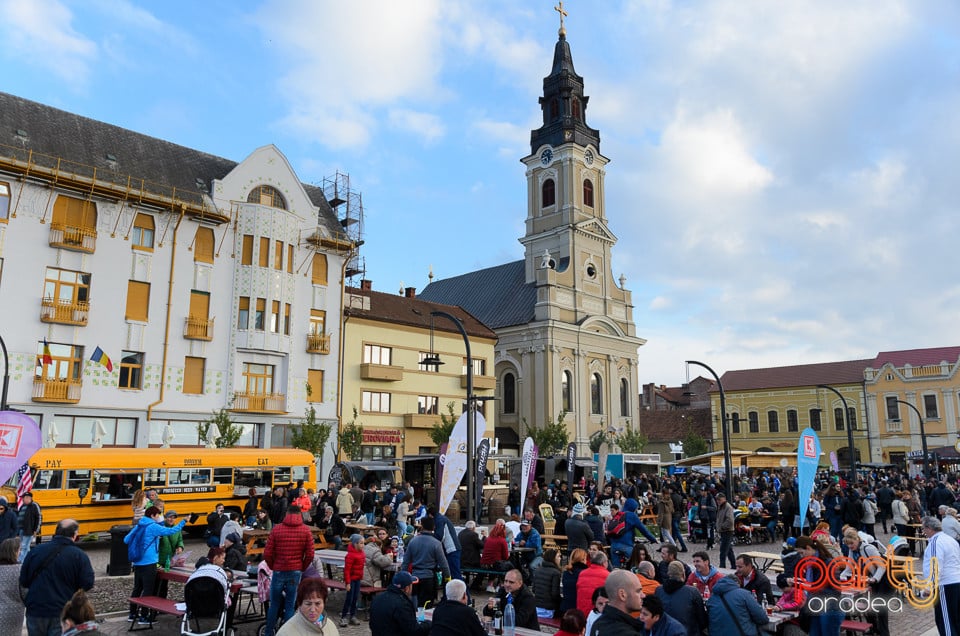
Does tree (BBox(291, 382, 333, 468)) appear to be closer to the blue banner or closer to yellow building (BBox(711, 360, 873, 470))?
the blue banner

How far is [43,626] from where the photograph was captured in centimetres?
789

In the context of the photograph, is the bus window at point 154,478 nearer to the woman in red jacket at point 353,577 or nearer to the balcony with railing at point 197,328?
the balcony with railing at point 197,328

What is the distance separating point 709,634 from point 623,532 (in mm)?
8209

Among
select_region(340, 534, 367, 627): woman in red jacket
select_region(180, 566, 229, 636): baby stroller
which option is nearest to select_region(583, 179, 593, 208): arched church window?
select_region(340, 534, 367, 627): woman in red jacket

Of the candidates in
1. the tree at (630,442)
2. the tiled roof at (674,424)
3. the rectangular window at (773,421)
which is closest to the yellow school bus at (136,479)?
the tree at (630,442)

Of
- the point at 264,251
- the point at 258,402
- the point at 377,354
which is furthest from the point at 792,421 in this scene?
the point at 264,251

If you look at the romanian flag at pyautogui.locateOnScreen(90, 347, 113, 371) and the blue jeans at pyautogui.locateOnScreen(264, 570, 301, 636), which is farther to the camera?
the romanian flag at pyautogui.locateOnScreen(90, 347, 113, 371)

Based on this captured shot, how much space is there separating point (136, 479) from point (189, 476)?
1617 mm

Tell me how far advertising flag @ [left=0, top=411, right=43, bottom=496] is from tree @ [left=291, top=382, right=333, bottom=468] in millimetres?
21346

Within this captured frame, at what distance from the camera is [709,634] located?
849 centimetres

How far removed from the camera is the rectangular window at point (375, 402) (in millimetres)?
40781

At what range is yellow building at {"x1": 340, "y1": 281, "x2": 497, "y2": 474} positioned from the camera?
40.4m

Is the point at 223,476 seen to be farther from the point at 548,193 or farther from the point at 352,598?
the point at 548,193

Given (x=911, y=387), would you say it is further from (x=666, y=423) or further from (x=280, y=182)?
(x=280, y=182)
